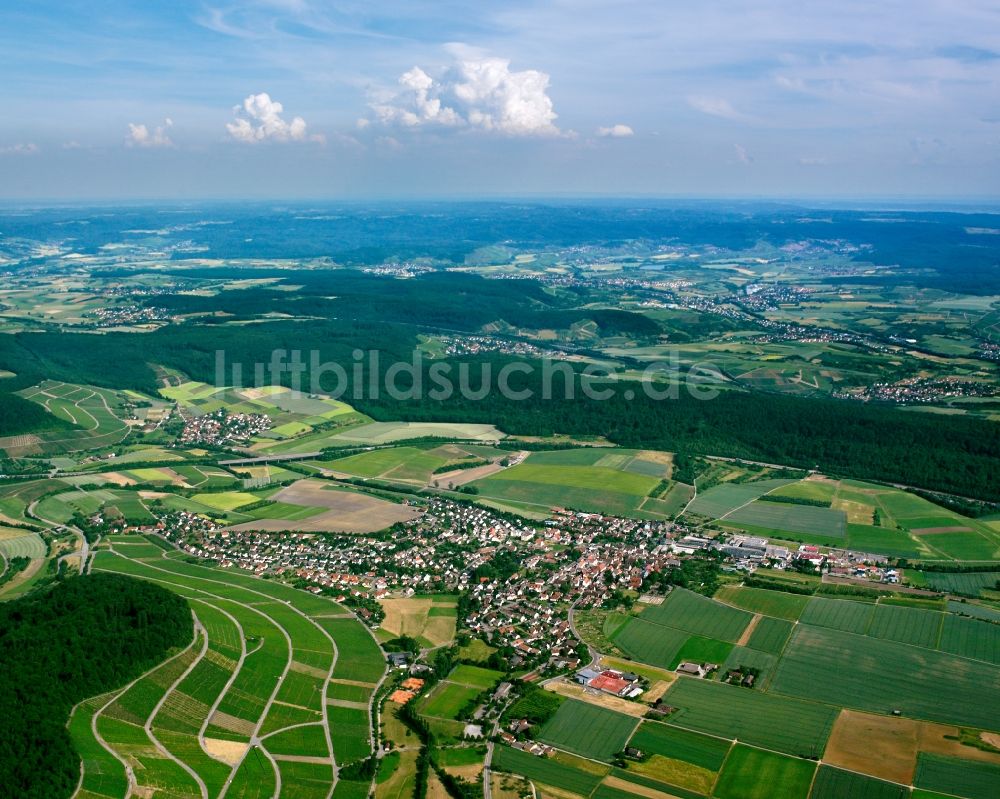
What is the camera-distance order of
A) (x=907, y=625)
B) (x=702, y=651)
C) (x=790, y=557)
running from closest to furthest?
(x=702, y=651), (x=907, y=625), (x=790, y=557)

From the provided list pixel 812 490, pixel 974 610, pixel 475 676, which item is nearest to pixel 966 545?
pixel 974 610

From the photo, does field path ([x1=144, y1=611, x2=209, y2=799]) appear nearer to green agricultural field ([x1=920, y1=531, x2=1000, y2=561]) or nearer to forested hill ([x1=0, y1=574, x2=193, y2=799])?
forested hill ([x1=0, y1=574, x2=193, y2=799])

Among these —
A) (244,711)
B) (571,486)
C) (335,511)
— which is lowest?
(244,711)

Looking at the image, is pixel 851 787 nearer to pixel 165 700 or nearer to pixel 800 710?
pixel 800 710

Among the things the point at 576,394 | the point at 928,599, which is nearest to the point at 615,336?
the point at 576,394

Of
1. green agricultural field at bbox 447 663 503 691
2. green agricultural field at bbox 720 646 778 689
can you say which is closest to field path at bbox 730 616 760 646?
green agricultural field at bbox 720 646 778 689

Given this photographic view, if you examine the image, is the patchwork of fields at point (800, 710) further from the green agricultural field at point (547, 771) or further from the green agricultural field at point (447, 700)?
the green agricultural field at point (447, 700)
